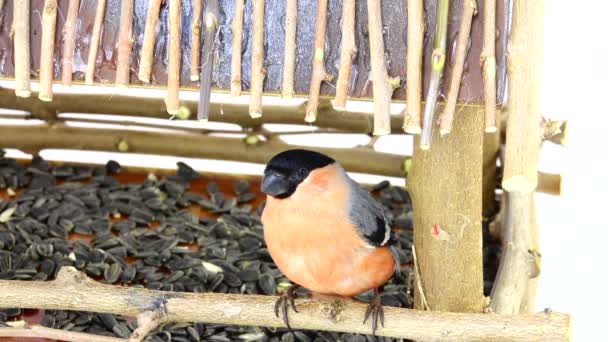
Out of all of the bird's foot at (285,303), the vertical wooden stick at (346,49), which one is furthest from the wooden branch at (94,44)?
the bird's foot at (285,303)

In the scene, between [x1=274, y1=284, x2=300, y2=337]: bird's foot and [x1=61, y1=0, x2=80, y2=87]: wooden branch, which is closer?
[x1=61, y1=0, x2=80, y2=87]: wooden branch

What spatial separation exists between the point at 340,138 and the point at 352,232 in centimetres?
125

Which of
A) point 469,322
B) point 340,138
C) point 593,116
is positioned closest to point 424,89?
point 469,322

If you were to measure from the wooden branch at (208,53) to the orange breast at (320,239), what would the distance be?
0.97 ft

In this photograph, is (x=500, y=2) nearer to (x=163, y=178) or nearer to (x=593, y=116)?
(x=593, y=116)

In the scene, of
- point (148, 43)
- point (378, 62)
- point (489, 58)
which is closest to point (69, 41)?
point (148, 43)

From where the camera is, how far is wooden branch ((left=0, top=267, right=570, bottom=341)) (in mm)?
2156

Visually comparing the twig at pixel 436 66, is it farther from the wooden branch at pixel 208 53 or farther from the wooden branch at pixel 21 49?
the wooden branch at pixel 21 49

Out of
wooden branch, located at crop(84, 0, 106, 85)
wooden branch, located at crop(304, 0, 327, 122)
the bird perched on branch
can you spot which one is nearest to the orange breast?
the bird perched on branch

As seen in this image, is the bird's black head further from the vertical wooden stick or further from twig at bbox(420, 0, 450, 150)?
twig at bbox(420, 0, 450, 150)

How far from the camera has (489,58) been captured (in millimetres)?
1942

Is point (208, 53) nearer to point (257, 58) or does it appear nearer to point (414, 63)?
point (257, 58)

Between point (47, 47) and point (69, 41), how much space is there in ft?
0.16

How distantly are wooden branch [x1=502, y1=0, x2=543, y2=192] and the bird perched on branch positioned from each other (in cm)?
44
